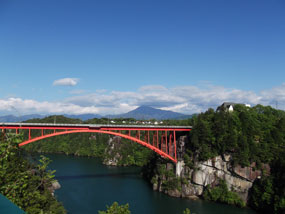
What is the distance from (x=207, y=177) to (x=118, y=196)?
398 inches

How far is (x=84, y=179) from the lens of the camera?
34.6 meters

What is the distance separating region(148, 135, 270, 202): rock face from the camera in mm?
25641

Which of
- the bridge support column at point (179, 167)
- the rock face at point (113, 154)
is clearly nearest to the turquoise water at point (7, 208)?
the bridge support column at point (179, 167)

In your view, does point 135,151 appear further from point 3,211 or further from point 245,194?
point 3,211

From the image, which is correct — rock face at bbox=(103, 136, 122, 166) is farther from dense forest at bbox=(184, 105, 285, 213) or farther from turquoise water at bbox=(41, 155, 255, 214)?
dense forest at bbox=(184, 105, 285, 213)

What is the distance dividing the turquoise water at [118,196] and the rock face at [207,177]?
3.86 feet

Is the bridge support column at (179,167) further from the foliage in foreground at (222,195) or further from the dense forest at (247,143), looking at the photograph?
the foliage in foreground at (222,195)

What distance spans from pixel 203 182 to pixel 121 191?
31.6 feet

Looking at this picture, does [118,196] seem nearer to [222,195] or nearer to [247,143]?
[222,195]

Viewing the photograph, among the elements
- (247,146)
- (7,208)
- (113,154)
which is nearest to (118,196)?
(247,146)

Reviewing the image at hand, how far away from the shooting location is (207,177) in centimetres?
2705

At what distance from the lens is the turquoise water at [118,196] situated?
23859 millimetres

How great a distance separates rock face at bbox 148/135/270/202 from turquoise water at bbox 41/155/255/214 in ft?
3.86

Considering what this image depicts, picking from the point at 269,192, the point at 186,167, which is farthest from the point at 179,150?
the point at 269,192
